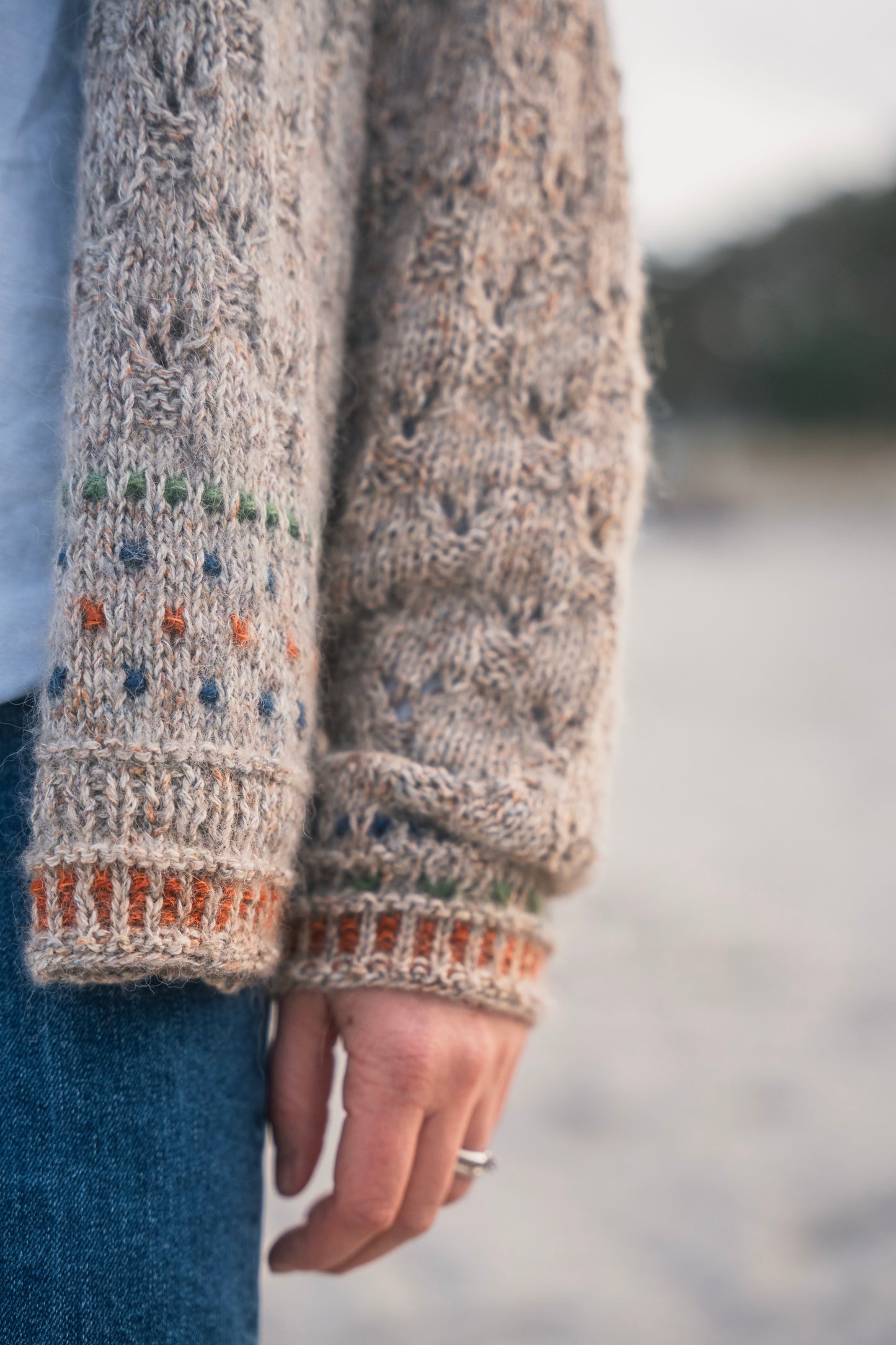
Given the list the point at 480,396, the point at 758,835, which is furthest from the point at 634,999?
the point at 480,396

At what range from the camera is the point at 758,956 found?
134 inches

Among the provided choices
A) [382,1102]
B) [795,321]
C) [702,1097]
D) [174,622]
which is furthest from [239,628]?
[795,321]

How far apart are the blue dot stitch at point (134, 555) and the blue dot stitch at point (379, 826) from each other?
0.94ft

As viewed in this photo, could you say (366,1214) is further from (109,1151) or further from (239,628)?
(239,628)

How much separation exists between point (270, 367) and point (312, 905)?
0.45 meters

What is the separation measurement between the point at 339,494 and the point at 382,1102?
1.80 ft

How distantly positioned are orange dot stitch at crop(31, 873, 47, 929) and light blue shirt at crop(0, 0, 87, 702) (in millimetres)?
141

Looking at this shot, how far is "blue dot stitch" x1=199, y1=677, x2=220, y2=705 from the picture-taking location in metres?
0.75

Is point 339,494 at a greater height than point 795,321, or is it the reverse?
point 795,321

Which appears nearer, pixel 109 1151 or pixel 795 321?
pixel 109 1151

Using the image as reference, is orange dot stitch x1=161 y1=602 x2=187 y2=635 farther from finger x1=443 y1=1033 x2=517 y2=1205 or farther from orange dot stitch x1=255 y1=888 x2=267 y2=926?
finger x1=443 y1=1033 x2=517 y2=1205

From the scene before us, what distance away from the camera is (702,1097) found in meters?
2.74

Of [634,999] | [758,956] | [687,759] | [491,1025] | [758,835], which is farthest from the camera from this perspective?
[687,759]

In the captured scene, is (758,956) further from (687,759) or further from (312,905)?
(312,905)
